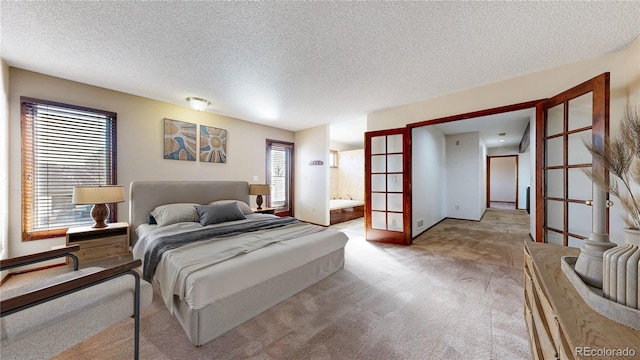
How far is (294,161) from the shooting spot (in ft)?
19.3

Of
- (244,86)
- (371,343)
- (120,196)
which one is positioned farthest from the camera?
(244,86)

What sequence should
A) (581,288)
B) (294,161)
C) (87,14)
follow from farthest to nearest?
(294,161)
(87,14)
(581,288)

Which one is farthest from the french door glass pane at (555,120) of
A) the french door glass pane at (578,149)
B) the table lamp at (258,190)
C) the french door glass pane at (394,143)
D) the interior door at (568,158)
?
the table lamp at (258,190)

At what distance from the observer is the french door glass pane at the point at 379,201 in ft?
13.8

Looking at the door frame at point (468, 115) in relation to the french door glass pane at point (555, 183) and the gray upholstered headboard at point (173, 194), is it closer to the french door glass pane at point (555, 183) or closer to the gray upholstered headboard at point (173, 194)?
the french door glass pane at point (555, 183)

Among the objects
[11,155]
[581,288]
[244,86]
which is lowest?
[581,288]

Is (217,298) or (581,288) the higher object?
(581,288)

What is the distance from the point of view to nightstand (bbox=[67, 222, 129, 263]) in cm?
260

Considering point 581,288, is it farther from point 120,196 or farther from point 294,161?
point 294,161

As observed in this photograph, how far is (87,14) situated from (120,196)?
6.70 ft

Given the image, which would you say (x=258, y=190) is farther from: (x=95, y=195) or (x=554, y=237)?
(x=554, y=237)

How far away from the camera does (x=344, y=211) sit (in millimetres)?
5996

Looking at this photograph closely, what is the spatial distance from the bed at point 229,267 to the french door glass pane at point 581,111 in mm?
2805

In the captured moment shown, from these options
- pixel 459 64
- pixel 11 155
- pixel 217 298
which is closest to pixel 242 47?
pixel 217 298
